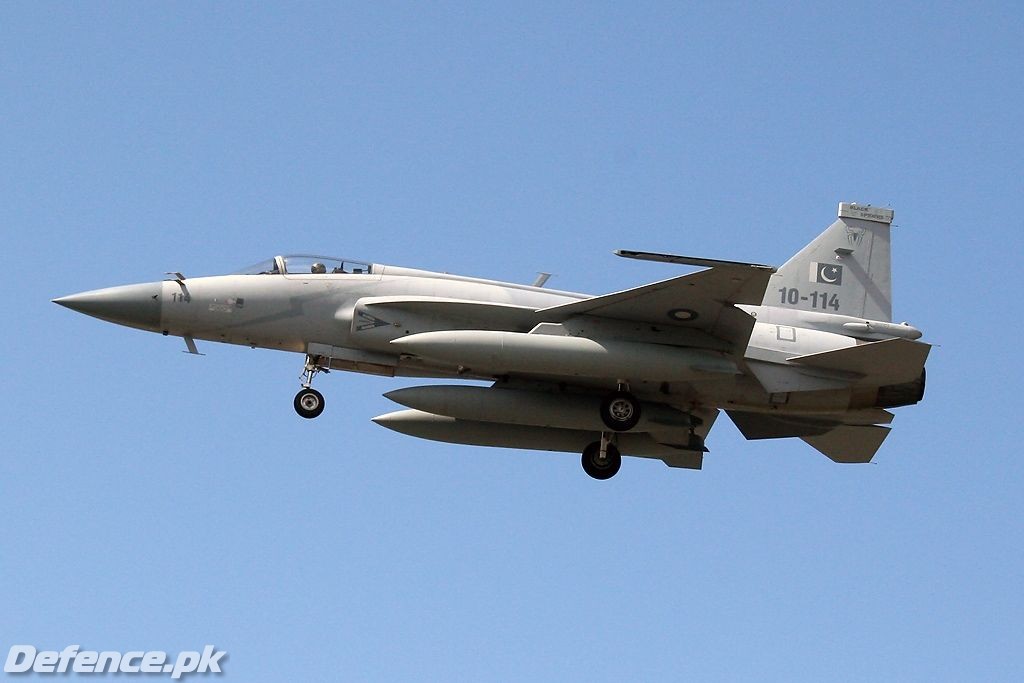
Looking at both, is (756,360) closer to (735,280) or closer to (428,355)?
(735,280)

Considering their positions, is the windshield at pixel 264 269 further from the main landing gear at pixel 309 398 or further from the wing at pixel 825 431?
the wing at pixel 825 431

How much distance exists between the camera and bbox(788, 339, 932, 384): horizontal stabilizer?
19.3m

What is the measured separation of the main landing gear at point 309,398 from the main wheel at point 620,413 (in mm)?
3789

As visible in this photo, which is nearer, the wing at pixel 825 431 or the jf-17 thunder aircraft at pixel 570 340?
the jf-17 thunder aircraft at pixel 570 340

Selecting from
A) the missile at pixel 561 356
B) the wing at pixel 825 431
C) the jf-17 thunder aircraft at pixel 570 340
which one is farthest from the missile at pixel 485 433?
the missile at pixel 561 356

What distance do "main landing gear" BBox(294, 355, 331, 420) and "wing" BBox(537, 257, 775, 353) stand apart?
3116mm

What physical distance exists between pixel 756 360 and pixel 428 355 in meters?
4.49

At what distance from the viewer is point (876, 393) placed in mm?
20203

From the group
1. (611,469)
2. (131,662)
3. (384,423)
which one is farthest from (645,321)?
(131,662)

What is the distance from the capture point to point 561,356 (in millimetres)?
18703

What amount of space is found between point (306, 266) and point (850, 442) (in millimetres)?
8245

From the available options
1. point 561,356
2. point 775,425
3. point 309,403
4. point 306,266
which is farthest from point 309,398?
point 775,425

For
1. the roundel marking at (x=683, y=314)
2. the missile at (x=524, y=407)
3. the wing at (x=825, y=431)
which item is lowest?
the missile at (x=524, y=407)

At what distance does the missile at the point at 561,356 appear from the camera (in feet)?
60.8
